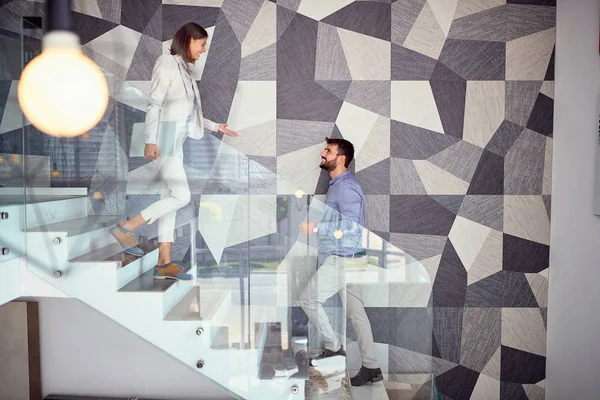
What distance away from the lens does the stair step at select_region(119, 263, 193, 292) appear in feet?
8.71

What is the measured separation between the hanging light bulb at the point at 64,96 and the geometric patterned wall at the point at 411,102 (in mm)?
1176

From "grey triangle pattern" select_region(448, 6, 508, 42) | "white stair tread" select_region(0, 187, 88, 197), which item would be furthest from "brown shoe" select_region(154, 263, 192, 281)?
"grey triangle pattern" select_region(448, 6, 508, 42)

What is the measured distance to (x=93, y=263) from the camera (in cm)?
267

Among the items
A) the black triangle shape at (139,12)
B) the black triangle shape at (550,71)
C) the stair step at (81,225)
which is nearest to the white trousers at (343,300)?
the stair step at (81,225)

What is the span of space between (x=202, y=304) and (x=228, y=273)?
219 mm

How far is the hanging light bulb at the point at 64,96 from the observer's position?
259cm

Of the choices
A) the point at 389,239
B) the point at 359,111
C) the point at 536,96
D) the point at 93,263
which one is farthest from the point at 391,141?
the point at 93,263

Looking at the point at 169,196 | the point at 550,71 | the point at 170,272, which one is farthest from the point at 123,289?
the point at 550,71

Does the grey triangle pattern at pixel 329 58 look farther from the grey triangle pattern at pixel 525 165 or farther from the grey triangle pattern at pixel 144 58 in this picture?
the grey triangle pattern at pixel 525 165

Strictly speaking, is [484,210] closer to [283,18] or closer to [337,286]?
[337,286]

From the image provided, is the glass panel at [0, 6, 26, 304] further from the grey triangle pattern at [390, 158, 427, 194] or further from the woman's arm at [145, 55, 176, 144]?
the grey triangle pattern at [390, 158, 427, 194]

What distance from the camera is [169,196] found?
2.62m

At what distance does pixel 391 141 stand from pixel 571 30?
1.40 metres

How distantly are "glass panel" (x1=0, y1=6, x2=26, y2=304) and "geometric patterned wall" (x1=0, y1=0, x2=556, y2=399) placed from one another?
1.26 m
